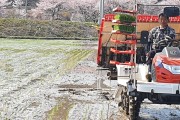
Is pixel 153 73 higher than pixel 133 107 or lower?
higher

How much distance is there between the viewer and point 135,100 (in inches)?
255

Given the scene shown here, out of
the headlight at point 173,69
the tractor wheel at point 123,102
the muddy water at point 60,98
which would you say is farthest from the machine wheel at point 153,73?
the muddy water at point 60,98

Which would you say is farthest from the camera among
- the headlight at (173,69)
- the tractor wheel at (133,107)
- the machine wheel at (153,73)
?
the tractor wheel at (133,107)

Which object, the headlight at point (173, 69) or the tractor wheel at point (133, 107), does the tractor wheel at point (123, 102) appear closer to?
the tractor wheel at point (133, 107)

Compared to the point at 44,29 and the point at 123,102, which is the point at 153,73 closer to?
the point at 123,102

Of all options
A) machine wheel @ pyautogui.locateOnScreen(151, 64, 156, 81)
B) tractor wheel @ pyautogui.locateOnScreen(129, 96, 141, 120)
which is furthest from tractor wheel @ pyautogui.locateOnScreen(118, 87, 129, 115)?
machine wheel @ pyautogui.locateOnScreen(151, 64, 156, 81)

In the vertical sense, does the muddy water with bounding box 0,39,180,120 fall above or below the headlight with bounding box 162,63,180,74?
below

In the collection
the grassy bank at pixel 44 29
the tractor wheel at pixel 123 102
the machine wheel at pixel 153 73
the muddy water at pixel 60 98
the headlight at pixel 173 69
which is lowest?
the grassy bank at pixel 44 29

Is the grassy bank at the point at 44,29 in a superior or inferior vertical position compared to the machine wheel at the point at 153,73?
inferior

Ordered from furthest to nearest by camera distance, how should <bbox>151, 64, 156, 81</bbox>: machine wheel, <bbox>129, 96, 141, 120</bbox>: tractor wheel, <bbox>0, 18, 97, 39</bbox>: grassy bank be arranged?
<bbox>0, 18, 97, 39</bbox>: grassy bank
<bbox>129, 96, 141, 120</bbox>: tractor wheel
<bbox>151, 64, 156, 81</bbox>: machine wheel

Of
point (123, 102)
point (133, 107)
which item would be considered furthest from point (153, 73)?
point (123, 102)

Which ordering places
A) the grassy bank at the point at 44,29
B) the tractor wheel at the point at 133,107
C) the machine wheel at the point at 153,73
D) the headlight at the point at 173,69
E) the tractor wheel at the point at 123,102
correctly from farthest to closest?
the grassy bank at the point at 44,29, the tractor wheel at the point at 123,102, the tractor wheel at the point at 133,107, the machine wheel at the point at 153,73, the headlight at the point at 173,69

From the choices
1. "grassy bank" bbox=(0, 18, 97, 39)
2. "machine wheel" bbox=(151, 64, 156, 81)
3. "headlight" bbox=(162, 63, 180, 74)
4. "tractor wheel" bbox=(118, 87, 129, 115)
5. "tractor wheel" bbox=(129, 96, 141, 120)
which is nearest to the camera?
"headlight" bbox=(162, 63, 180, 74)

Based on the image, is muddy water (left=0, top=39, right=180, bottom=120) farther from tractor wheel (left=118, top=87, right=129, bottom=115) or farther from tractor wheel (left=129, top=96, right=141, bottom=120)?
tractor wheel (left=129, top=96, right=141, bottom=120)
